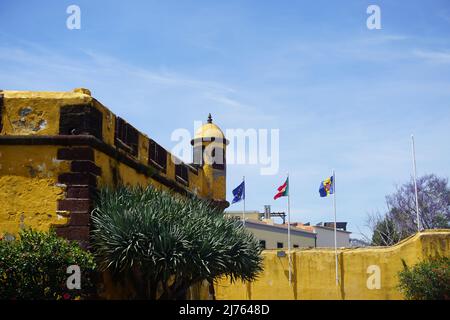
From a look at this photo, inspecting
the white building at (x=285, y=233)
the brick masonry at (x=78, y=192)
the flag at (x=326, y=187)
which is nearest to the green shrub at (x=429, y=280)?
the flag at (x=326, y=187)

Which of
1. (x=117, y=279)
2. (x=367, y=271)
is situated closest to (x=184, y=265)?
(x=117, y=279)

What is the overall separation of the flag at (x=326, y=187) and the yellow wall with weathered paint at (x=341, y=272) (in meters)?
2.85

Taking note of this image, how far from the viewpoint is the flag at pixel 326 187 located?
78.5ft

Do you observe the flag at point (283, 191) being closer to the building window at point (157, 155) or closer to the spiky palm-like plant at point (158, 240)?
the building window at point (157, 155)

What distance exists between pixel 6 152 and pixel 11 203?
2.70 feet

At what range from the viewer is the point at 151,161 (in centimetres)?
1348

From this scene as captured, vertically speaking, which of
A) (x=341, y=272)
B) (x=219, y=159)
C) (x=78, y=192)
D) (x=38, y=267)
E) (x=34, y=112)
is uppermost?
(x=219, y=159)

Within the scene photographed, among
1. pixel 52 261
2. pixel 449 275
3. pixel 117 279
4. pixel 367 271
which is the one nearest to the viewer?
pixel 52 261

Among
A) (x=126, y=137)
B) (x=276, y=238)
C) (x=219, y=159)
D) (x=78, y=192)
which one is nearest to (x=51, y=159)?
(x=78, y=192)

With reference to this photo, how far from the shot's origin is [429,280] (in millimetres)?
18375

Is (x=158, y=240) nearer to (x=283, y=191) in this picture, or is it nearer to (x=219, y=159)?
(x=219, y=159)

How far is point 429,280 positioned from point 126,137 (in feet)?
34.6

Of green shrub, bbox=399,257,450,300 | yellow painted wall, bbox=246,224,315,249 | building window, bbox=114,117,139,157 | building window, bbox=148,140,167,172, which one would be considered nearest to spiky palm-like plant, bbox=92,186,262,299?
building window, bbox=114,117,139,157

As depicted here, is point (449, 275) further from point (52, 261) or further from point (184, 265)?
point (52, 261)
